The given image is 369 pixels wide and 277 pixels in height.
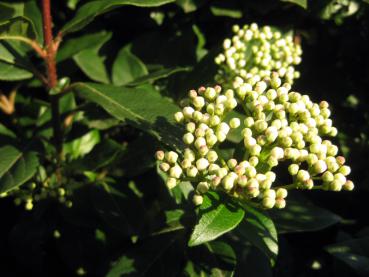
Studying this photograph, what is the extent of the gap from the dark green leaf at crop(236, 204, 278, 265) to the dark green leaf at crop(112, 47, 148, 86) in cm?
164

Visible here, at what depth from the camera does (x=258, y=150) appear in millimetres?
2316

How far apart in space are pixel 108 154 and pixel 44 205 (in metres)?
0.56

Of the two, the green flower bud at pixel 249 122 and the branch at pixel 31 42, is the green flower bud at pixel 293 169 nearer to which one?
the green flower bud at pixel 249 122

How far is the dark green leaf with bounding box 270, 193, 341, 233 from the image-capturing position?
2.87 metres

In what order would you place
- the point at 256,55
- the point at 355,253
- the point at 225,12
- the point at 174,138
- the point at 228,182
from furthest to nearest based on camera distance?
the point at 225,12
the point at 256,55
the point at 355,253
the point at 174,138
the point at 228,182

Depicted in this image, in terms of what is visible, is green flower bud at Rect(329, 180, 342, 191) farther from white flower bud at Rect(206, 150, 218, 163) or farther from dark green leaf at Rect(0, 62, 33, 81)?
dark green leaf at Rect(0, 62, 33, 81)

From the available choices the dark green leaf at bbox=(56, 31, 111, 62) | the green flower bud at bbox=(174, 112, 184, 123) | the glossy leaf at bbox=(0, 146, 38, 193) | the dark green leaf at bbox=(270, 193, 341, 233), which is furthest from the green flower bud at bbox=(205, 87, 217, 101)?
the dark green leaf at bbox=(56, 31, 111, 62)

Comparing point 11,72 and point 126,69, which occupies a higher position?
point 11,72

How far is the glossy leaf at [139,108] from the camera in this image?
2619 mm

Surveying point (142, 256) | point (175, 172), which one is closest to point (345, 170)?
point (175, 172)

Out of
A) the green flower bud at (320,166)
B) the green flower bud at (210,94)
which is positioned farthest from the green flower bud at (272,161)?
the green flower bud at (210,94)

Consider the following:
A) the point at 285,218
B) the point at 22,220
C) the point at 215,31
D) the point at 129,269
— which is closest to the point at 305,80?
the point at 215,31

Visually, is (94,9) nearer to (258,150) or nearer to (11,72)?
(11,72)

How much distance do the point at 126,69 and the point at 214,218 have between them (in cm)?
188
